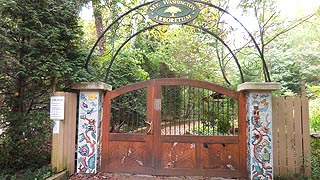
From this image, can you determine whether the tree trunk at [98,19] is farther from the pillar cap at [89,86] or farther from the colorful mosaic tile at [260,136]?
the colorful mosaic tile at [260,136]

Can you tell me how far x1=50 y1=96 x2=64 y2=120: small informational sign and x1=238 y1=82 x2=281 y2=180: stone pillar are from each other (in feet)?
10.3

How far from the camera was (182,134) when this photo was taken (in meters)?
4.16

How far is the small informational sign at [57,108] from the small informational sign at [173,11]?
2236 millimetres

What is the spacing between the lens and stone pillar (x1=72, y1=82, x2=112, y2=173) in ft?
13.5

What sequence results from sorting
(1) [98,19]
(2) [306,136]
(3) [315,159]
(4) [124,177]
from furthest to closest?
(1) [98,19], (3) [315,159], (4) [124,177], (2) [306,136]

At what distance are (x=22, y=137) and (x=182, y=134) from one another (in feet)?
8.97

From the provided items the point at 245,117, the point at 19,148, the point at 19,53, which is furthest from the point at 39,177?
the point at 245,117

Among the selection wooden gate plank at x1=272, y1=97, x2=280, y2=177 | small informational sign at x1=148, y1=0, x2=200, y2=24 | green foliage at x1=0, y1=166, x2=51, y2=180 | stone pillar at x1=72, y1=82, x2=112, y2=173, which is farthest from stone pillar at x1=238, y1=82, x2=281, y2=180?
green foliage at x1=0, y1=166, x2=51, y2=180

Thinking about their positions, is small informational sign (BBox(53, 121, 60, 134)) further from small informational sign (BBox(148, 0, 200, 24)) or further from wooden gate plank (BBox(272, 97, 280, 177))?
wooden gate plank (BBox(272, 97, 280, 177))

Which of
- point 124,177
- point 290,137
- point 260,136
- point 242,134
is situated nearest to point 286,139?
point 290,137

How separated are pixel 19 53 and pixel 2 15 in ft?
2.06

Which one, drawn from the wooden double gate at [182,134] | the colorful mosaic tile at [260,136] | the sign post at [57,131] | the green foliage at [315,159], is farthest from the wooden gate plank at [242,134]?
the sign post at [57,131]

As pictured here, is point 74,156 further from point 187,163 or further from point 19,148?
point 187,163

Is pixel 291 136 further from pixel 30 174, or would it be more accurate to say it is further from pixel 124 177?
pixel 30 174
